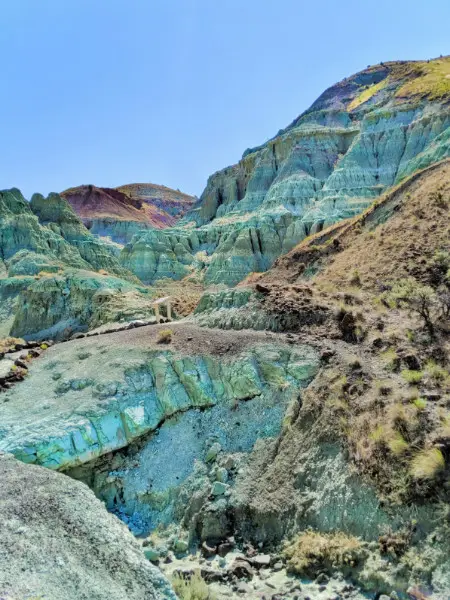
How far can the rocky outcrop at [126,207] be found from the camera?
111000mm

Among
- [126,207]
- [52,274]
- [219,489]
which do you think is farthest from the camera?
[126,207]

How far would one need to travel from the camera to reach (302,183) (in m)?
61.7

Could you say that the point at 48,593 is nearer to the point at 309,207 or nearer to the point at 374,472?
the point at 374,472

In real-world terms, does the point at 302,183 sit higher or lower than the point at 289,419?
higher

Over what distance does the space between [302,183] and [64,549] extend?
57816mm

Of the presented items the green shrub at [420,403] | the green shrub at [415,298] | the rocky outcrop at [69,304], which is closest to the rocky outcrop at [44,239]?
the rocky outcrop at [69,304]

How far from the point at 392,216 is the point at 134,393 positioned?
17.2 m

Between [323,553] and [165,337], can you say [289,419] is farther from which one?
[165,337]

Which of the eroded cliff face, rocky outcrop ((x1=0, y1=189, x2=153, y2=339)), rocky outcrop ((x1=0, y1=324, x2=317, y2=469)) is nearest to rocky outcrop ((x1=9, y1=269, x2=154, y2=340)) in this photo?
rocky outcrop ((x1=0, y1=189, x2=153, y2=339))

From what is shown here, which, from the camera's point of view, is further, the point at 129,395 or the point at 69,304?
the point at 69,304

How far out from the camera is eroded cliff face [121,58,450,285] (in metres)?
52.4

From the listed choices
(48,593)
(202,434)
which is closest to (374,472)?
(202,434)

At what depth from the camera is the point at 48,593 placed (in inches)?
324

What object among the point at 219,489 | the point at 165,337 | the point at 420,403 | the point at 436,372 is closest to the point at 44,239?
the point at 165,337
